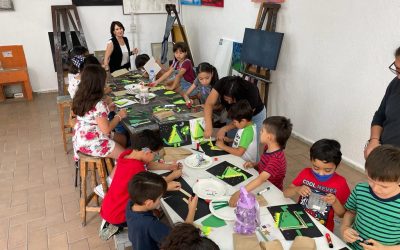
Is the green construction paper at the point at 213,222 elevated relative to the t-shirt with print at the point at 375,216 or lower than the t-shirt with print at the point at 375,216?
lower

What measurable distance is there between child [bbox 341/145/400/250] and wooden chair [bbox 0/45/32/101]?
19.8 feet

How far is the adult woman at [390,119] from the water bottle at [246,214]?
1.01m

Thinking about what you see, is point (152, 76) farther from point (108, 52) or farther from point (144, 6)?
point (144, 6)

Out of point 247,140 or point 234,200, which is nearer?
point 234,200

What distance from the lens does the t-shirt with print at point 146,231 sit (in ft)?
4.96

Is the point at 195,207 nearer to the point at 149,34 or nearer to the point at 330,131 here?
the point at 330,131

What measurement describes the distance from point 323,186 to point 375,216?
1.14 ft

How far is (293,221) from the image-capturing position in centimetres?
155

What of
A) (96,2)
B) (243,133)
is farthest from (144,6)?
(243,133)

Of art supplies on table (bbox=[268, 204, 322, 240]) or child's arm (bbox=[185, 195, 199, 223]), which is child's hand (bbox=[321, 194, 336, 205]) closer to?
art supplies on table (bbox=[268, 204, 322, 240])

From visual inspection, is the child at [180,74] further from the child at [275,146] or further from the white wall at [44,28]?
the white wall at [44,28]

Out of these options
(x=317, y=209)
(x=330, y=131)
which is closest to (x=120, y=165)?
(x=317, y=209)

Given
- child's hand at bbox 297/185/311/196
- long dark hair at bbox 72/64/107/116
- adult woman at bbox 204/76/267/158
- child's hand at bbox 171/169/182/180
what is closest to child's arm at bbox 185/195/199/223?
child's hand at bbox 171/169/182/180

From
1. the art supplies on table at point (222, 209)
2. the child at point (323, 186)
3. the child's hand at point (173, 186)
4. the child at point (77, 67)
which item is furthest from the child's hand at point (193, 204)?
the child at point (77, 67)
